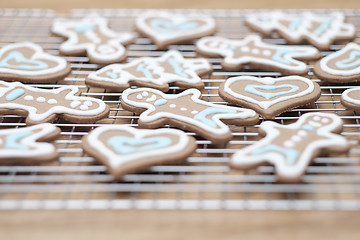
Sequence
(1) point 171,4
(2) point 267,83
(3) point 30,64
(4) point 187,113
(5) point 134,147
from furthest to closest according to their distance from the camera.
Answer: (1) point 171,4 < (3) point 30,64 < (2) point 267,83 < (4) point 187,113 < (5) point 134,147

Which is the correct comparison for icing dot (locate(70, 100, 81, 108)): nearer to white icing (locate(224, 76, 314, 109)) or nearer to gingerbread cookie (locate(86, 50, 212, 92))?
gingerbread cookie (locate(86, 50, 212, 92))

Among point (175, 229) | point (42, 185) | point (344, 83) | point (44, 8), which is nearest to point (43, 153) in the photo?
point (42, 185)

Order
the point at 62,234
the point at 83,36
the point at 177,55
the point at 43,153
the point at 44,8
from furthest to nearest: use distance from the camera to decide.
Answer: the point at 44,8 < the point at 83,36 < the point at 177,55 < the point at 43,153 < the point at 62,234

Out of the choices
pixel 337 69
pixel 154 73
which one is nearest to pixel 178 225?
pixel 154 73

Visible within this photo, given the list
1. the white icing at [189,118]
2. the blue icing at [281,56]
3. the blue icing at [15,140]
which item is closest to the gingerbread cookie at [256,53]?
the blue icing at [281,56]

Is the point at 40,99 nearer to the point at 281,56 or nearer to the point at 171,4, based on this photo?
the point at 281,56

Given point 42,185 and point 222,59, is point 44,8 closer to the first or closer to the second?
point 222,59

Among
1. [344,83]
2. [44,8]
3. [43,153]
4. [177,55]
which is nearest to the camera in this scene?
[43,153]
